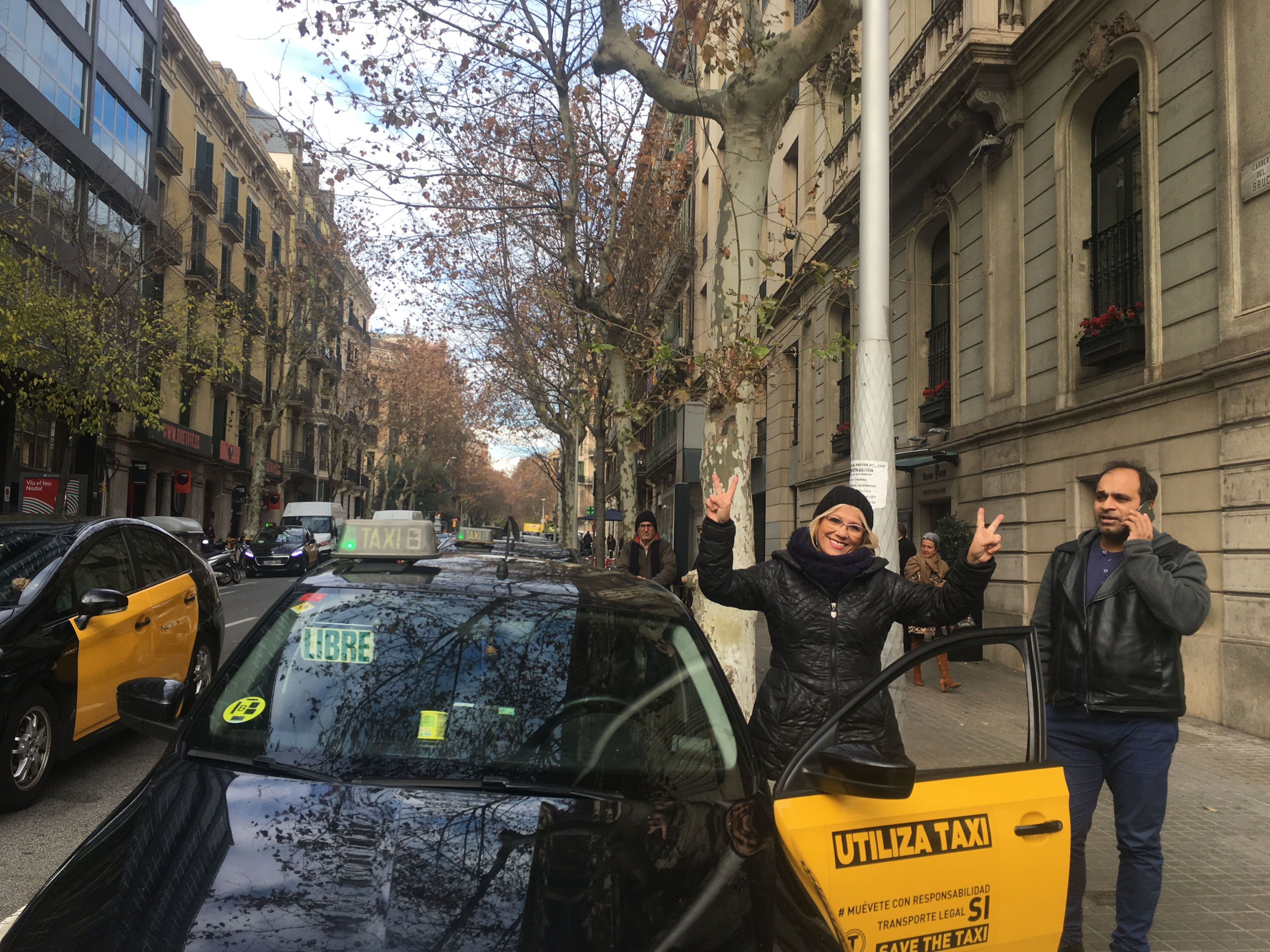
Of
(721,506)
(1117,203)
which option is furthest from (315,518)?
(721,506)

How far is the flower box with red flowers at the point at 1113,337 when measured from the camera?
→ 10.5 metres

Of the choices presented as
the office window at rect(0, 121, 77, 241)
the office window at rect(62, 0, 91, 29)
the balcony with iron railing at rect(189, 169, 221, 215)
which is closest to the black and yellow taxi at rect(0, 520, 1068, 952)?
the office window at rect(0, 121, 77, 241)

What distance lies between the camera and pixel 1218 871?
4.81m

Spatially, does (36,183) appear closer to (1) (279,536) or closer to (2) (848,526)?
(1) (279,536)

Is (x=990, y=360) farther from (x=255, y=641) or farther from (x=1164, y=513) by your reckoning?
(x=255, y=641)

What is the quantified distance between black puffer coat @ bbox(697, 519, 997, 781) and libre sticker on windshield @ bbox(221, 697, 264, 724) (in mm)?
1631

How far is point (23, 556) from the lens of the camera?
5.41 m

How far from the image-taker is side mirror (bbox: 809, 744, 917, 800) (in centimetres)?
227

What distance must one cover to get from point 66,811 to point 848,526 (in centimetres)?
430

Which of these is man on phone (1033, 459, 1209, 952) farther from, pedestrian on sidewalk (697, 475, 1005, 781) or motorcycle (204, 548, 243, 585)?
motorcycle (204, 548, 243, 585)

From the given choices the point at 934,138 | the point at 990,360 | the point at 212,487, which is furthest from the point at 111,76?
the point at 990,360

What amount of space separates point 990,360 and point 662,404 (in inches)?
205

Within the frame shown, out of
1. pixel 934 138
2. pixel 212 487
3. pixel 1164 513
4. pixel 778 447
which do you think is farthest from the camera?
pixel 212 487

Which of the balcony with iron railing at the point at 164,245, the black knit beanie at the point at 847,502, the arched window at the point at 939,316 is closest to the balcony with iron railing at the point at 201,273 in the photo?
the balcony with iron railing at the point at 164,245
